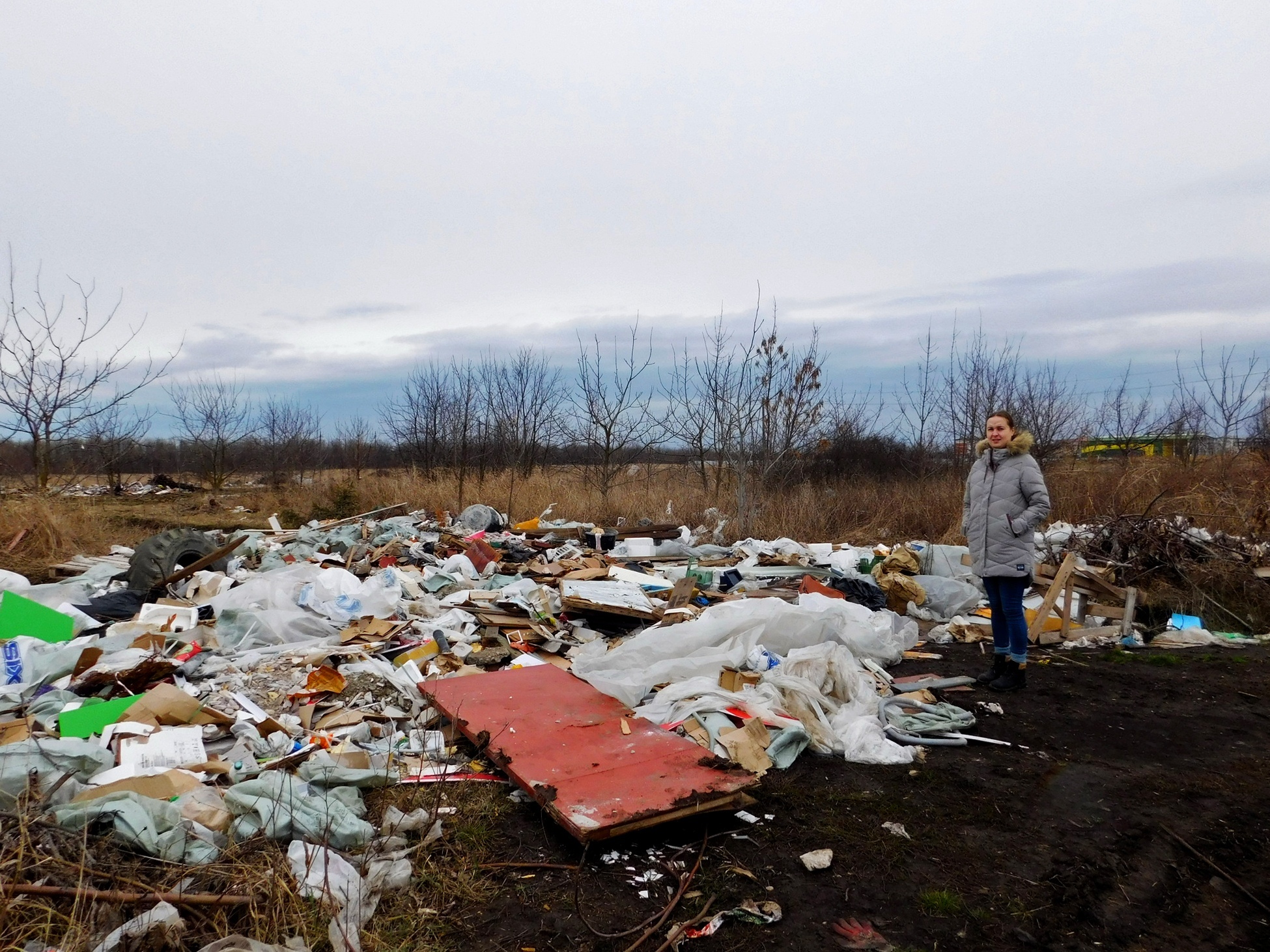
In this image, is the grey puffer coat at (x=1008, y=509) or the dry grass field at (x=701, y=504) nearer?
the grey puffer coat at (x=1008, y=509)

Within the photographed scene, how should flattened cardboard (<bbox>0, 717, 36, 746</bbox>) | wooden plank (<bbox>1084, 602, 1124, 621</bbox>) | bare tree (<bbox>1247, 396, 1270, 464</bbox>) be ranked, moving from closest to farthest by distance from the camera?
flattened cardboard (<bbox>0, 717, 36, 746</bbox>), wooden plank (<bbox>1084, 602, 1124, 621</bbox>), bare tree (<bbox>1247, 396, 1270, 464</bbox>)

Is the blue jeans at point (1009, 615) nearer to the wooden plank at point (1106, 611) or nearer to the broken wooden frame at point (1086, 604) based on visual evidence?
the broken wooden frame at point (1086, 604)

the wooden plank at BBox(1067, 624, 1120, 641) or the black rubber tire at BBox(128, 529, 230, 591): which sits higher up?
the black rubber tire at BBox(128, 529, 230, 591)

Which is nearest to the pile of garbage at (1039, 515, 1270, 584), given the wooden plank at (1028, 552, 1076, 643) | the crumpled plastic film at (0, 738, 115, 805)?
the wooden plank at (1028, 552, 1076, 643)

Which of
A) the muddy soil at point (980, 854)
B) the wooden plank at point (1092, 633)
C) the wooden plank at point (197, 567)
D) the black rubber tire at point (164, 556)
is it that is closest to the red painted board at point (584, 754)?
the muddy soil at point (980, 854)

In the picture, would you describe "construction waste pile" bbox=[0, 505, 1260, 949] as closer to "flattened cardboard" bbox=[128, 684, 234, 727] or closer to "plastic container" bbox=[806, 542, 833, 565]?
"flattened cardboard" bbox=[128, 684, 234, 727]

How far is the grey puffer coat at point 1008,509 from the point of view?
486cm

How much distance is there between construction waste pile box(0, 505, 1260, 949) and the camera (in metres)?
3.03

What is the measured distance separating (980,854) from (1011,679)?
2.43m

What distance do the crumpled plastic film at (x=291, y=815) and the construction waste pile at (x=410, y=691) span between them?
1 cm

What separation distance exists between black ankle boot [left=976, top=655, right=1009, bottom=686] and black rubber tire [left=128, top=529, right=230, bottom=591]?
283 inches

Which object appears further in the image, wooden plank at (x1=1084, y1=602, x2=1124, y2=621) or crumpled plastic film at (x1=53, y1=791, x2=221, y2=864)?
wooden plank at (x1=1084, y1=602, x2=1124, y2=621)

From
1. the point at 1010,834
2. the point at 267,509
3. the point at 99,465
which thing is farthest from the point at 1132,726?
the point at 267,509

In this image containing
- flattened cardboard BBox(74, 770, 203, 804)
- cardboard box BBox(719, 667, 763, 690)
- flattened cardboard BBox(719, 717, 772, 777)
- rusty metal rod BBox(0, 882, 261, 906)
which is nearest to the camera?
rusty metal rod BBox(0, 882, 261, 906)
